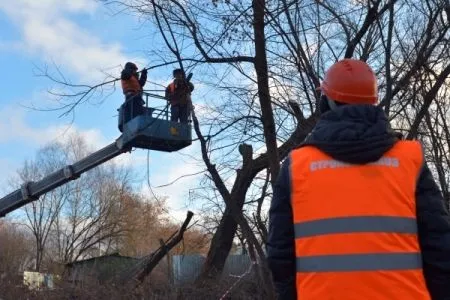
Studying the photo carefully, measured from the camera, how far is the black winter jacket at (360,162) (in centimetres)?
237

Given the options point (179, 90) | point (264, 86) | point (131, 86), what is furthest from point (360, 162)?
point (131, 86)

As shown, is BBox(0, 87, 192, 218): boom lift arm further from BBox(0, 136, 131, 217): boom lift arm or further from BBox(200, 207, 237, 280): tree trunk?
BBox(200, 207, 237, 280): tree trunk

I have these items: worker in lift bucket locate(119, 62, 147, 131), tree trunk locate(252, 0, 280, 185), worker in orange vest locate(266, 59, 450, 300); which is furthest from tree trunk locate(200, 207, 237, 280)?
worker in orange vest locate(266, 59, 450, 300)

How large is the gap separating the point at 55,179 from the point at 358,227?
1727cm

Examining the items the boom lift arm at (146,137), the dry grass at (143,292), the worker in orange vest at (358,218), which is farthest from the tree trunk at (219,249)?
the worker in orange vest at (358,218)

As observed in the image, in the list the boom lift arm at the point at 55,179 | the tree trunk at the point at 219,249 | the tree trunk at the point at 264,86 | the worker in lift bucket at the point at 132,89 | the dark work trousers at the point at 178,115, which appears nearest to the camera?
the tree trunk at the point at 264,86

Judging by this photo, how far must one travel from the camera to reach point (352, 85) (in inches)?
106

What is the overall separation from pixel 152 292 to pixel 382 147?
9.73 meters

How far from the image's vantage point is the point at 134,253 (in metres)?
52.2

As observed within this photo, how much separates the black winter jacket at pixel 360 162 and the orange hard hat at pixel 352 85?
10 centimetres

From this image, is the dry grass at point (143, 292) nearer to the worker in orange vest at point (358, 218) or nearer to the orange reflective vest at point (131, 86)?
the orange reflective vest at point (131, 86)

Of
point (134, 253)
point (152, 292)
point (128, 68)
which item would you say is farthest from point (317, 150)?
point (134, 253)

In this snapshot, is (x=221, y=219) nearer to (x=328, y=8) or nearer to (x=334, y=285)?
(x=328, y=8)

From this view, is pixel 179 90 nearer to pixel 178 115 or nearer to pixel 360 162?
pixel 178 115
